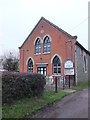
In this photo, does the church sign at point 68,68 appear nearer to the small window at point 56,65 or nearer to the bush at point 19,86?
the small window at point 56,65

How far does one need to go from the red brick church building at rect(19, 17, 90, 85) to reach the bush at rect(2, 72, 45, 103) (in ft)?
32.5

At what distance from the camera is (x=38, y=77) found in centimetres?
899

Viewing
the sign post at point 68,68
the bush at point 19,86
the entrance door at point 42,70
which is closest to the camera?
the bush at point 19,86

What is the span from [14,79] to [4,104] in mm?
1225

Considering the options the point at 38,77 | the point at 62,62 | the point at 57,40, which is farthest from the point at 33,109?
the point at 57,40

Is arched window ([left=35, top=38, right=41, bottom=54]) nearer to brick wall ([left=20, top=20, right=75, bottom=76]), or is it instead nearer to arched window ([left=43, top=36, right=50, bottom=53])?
brick wall ([left=20, top=20, right=75, bottom=76])

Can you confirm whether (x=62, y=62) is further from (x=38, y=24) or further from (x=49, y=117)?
(x=49, y=117)

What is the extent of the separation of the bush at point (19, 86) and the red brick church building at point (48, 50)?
9.91m

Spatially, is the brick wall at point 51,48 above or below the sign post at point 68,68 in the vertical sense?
above

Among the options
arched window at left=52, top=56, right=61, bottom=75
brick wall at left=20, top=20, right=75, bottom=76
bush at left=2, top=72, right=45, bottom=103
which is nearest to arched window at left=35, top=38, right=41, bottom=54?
brick wall at left=20, top=20, right=75, bottom=76

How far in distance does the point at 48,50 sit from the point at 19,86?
13.9 meters

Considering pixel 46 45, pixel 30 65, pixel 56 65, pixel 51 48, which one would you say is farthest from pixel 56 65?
pixel 30 65

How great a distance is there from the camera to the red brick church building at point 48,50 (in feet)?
61.2

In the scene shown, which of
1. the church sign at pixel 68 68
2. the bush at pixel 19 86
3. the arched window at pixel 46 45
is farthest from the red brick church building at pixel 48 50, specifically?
the bush at pixel 19 86
